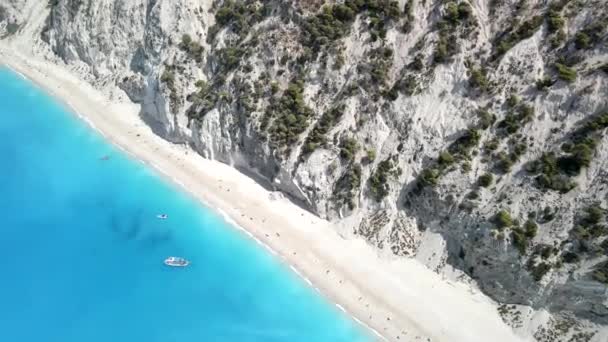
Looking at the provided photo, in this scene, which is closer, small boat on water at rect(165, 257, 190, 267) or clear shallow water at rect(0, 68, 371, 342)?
clear shallow water at rect(0, 68, 371, 342)

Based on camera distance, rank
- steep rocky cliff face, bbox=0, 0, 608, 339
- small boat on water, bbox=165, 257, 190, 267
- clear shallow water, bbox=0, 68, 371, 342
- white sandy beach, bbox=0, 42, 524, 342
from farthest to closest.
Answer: small boat on water, bbox=165, 257, 190, 267 → clear shallow water, bbox=0, 68, 371, 342 → white sandy beach, bbox=0, 42, 524, 342 → steep rocky cliff face, bbox=0, 0, 608, 339

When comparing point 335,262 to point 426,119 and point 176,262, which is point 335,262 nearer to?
point 176,262

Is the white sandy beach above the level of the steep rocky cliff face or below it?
below

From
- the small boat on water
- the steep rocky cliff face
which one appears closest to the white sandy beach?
the steep rocky cliff face

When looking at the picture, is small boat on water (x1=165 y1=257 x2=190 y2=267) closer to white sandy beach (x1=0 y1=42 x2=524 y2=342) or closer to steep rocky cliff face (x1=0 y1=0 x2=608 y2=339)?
white sandy beach (x1=0 y1=42 x2=524 y2=342)

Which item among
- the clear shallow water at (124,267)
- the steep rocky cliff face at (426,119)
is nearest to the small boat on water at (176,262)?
the clear shallow water at (124,267)

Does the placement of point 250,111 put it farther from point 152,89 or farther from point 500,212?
point 500,212

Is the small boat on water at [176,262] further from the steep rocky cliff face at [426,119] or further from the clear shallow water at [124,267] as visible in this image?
the steep rocky cliff face at [426,119]
